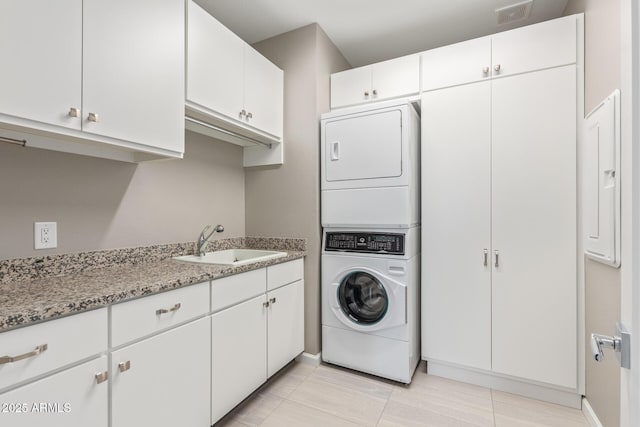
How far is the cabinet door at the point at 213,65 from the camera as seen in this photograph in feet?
5.54

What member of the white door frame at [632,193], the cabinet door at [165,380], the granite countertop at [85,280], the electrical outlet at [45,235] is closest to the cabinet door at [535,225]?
the white door frame at [632,193]

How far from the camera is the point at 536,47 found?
1.93 m

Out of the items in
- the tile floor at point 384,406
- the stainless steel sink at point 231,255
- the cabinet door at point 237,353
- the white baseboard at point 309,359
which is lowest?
the tile floor at point 384,406

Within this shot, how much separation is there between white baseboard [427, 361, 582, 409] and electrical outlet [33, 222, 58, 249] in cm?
248

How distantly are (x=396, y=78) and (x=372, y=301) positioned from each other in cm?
176

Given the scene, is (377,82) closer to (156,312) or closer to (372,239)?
(372,239)

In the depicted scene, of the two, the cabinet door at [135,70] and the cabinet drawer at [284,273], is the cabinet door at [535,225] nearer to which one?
the cabinet drawer at [284,273]

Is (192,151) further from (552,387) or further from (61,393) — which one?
(552,387)

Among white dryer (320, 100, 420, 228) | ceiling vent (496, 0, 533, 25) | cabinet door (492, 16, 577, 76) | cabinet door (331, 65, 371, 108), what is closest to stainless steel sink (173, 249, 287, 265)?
white dryer (320, 100, 420, 228)

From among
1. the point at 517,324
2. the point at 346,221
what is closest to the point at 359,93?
the point at 346,221

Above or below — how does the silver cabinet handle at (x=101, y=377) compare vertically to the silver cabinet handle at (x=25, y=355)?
below

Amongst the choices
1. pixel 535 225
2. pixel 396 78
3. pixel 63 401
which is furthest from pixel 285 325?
pixel 396 78

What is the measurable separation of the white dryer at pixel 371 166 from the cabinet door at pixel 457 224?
0.14 m

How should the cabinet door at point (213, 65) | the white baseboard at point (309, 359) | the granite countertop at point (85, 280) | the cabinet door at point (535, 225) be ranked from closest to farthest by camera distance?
1. the granite countertop at point (85, 280)
2. the cabinet door at point (213, 65)
3. the cabinet door at point (535, 225)
4. the white baseboard at point (309, 359)
